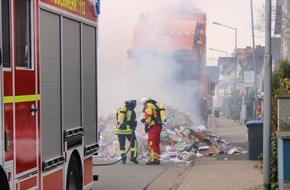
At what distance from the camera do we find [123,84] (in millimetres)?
23250

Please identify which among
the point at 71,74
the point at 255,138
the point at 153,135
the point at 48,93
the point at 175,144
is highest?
the point at 71,74

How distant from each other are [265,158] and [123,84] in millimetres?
13509

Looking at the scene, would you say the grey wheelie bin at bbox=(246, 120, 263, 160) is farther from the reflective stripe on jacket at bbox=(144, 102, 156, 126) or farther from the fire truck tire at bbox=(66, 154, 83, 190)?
the fire truck tire at bbox=(66, 154, 83, 190)

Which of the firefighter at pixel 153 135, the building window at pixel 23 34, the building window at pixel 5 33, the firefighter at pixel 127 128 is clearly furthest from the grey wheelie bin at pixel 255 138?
the building window at pixel 5 33

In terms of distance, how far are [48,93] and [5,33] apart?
1309 millimetres

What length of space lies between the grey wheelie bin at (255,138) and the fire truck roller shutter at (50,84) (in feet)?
32.5

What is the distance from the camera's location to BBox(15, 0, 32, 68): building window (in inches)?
236

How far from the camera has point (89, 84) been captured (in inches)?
349

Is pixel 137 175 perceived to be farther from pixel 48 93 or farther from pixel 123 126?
pixel 48 93

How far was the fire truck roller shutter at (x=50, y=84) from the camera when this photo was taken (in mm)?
6645

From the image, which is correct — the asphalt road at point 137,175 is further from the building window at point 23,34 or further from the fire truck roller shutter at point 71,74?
the building window at point 23,34

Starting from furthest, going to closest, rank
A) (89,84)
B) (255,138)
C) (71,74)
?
1. (255,138)
2. (89,84)
3. (71,74)

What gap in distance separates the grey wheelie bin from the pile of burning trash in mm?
1823

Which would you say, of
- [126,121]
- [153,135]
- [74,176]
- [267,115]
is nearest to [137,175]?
[153,135]
